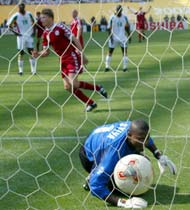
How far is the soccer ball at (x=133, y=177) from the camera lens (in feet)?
11.8

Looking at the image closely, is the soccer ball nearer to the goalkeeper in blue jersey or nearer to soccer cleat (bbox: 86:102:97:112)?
the goalkeeper in blue jersey

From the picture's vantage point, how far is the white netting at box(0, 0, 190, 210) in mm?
3746

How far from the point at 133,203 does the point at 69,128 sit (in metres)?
2.38

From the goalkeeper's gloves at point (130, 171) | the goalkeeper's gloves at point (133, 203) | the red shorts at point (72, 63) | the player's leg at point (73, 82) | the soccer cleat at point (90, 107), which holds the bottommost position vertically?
the soccer cleat at point (90, 107)

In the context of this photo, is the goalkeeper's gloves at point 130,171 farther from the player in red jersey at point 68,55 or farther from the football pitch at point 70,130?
the player in red jersey at point 68,55

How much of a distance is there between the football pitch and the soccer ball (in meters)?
0.13

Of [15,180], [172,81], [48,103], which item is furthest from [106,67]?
[15,180]

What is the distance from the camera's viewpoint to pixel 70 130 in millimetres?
5672

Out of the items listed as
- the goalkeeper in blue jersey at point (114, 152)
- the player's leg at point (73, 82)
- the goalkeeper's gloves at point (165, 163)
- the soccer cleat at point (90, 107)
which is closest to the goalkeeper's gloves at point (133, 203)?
the goalkeeper in blue jersey at point (114, 152)

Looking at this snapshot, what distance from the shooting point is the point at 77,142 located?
5.15m

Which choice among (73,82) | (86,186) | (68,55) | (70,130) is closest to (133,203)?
(86,186)

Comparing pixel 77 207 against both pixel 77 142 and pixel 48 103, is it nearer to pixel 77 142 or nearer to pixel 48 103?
pixel 77 142

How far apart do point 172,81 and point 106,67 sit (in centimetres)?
232

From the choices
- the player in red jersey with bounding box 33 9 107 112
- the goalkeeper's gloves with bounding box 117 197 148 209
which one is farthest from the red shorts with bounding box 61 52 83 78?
the goalkeeper's gloves with bounding box 117 197 148 209
